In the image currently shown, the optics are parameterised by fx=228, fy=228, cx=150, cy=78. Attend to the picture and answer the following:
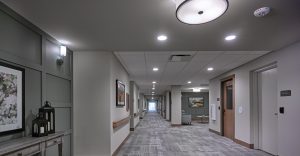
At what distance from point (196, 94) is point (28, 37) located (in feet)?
63.2

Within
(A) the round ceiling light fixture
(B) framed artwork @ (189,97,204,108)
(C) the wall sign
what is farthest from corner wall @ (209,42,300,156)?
(B) framed artwork @ (189,97,204,108)

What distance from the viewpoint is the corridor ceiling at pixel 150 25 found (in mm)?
2660

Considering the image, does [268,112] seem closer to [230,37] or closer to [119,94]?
[230,37]

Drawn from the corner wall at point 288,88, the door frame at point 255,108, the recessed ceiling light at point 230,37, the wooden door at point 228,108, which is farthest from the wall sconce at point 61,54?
the wooden door at point 228,108

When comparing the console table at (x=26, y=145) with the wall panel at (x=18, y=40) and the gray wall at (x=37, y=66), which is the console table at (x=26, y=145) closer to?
the gray wall at (x=37, y=66)

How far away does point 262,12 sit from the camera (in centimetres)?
283

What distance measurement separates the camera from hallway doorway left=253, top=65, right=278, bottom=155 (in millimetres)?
5543

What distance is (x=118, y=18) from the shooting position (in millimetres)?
3059

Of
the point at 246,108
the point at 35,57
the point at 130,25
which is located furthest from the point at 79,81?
the point at 246,108

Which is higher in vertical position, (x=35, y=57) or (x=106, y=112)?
(x=35, y=57)

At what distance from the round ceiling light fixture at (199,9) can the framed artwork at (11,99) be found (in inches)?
80.8

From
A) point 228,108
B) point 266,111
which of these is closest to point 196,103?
point 228,108

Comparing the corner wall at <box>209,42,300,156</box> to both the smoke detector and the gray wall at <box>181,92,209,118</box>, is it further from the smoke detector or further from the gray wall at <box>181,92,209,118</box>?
the gray wall at <box>181,92,209,118</box>

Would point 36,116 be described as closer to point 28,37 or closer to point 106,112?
point 28,37
